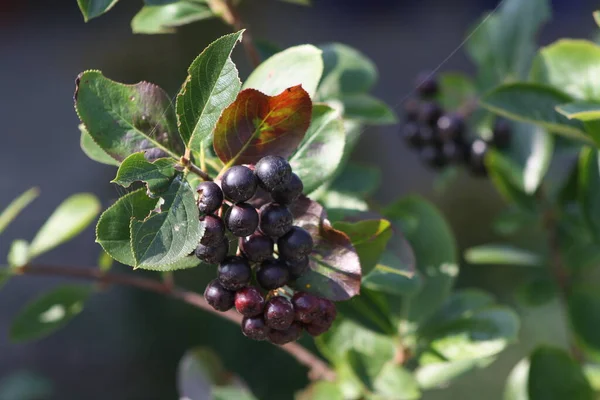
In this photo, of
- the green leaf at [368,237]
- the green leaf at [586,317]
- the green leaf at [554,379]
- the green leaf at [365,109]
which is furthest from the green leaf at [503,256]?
the green leaf at [368,237]

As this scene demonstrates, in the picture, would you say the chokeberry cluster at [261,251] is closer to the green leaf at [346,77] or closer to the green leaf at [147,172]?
the green leaf at [147,172]

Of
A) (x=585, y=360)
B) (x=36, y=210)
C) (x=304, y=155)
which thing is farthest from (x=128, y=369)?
(x=304, y=155)

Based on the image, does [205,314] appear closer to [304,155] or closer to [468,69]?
[304,155]

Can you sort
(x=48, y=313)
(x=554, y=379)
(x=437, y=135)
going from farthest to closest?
1. (x=437, y=135)
2. (x=48, y=313)
3. (x=554, y=379)

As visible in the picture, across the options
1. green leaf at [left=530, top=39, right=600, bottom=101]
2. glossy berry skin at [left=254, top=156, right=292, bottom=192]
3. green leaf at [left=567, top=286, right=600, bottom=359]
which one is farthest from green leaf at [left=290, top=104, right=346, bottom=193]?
green leaf at [left=567, top=286, right=600, bottom=359]

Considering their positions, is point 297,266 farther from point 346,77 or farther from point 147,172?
point 346,77

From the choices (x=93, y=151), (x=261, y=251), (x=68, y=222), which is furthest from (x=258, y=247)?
(x=68, y=222)
